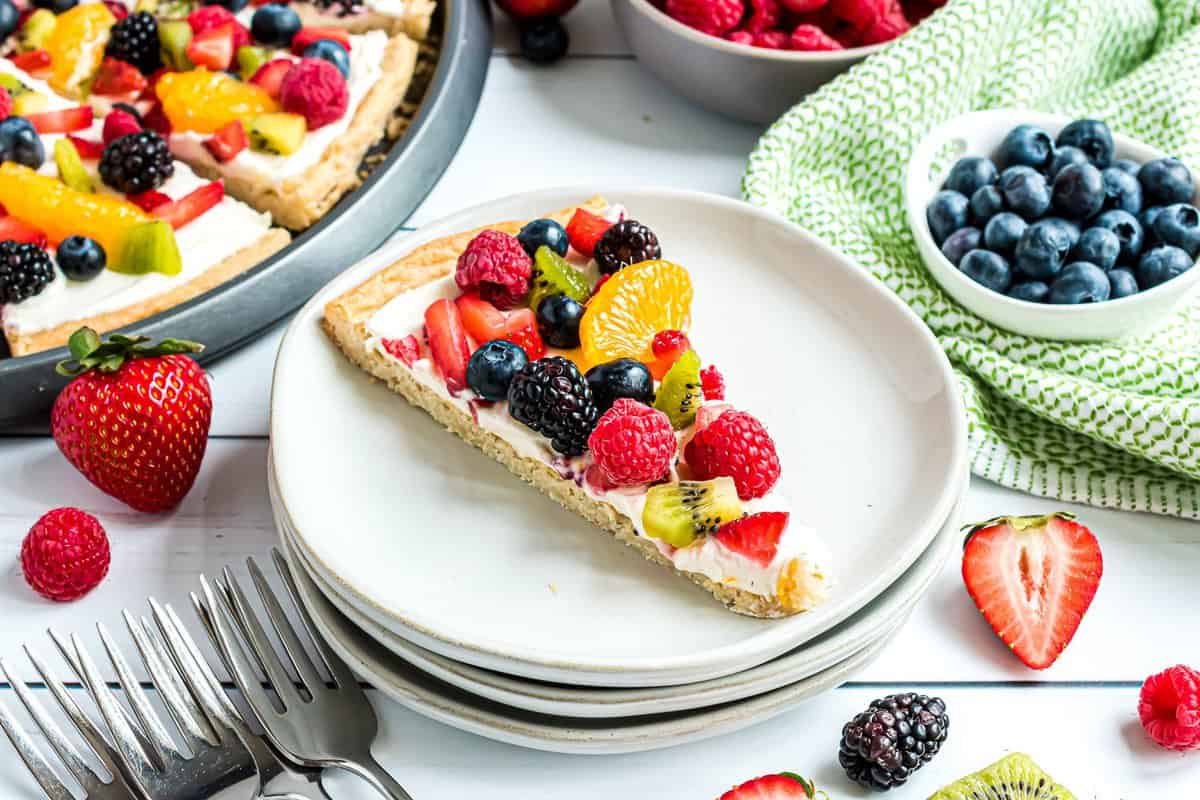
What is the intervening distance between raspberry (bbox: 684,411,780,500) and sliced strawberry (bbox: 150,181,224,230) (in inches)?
64.4

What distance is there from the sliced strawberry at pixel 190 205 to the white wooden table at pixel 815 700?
0.43 meters

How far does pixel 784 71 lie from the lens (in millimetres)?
3357

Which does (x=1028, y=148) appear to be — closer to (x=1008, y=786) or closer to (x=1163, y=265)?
(x=1163, y=265)

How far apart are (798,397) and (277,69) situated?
1.84 metres

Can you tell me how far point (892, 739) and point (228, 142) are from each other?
2.33 metres

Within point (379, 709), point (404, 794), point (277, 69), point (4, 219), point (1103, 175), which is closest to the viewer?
point (404, 794)

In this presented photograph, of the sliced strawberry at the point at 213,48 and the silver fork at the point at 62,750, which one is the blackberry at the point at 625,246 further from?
the sliced strawberry at the point at 213,48

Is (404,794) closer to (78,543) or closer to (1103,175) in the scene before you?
(78,543)

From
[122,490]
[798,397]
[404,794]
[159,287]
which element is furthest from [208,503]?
[798,397]

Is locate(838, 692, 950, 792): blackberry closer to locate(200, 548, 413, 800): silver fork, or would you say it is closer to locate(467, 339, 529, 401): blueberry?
locate(200, 548, 413, 800): silver fork

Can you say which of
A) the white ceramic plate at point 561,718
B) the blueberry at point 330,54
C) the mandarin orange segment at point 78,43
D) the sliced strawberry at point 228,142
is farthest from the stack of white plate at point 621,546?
the mandarin orange segment at point 78,43

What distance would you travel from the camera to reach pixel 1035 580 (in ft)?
7.88

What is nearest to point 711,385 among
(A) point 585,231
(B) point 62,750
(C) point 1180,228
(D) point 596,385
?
(D) point 596,385

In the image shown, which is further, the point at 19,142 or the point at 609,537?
the point at 19,142
